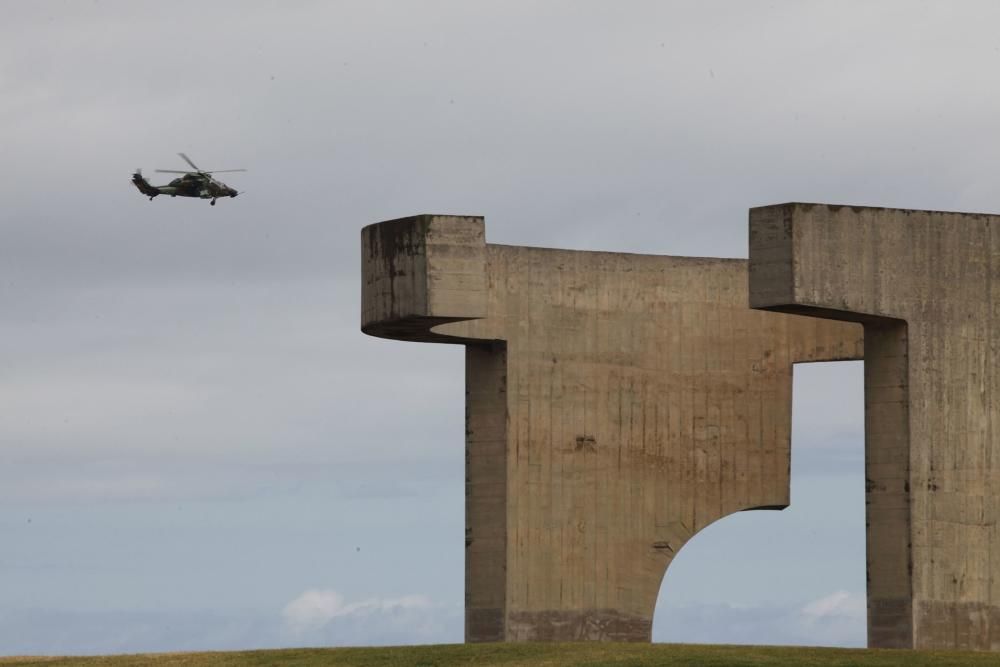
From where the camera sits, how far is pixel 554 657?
2844 cm

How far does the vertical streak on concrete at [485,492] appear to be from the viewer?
107 feet

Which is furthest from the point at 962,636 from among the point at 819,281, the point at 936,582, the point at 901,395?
the point at 819,281

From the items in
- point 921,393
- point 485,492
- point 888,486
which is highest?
point 921,393

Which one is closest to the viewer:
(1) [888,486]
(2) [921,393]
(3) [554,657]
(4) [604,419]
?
(3) [554,657]

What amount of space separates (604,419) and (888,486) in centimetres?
518

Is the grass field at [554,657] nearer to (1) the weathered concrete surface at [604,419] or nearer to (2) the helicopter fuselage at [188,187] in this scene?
(1) the weathered concrete surface at [604,419]

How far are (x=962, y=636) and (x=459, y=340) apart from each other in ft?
26.6

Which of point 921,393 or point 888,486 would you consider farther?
point 888,486

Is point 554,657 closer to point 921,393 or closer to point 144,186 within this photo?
point 921,393

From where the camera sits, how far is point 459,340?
32.7m

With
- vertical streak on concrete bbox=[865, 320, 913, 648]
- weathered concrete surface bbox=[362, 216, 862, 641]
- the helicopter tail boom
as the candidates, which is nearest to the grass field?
vertical streak on concrete bbox=[865, 320, 913, 648]

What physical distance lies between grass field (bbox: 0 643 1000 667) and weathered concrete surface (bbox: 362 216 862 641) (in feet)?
10.9

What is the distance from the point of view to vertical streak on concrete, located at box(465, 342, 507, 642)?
1288 inches

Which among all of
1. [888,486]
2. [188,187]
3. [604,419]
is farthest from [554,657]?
[188,187]
